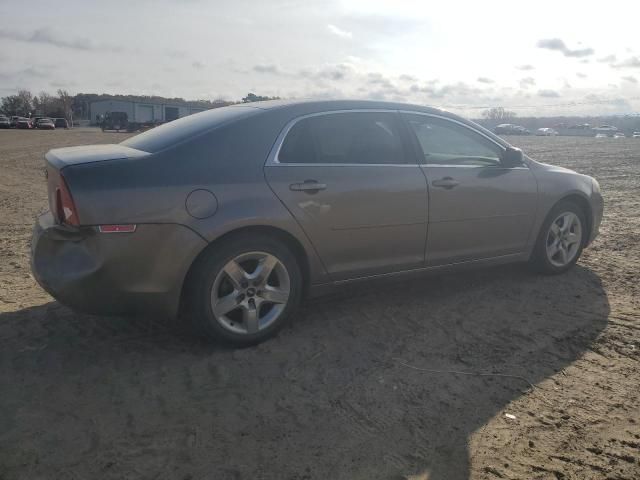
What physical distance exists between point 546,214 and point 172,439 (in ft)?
12.6

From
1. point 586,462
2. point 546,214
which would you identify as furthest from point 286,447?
point 546,214

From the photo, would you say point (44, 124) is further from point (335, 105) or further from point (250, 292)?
point (250, 292)

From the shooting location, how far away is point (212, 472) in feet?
8.21

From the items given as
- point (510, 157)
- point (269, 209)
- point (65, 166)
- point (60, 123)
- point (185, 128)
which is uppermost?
point (60, 123)

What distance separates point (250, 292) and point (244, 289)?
5cm

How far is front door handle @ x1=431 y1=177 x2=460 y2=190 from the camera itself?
14.4 ft

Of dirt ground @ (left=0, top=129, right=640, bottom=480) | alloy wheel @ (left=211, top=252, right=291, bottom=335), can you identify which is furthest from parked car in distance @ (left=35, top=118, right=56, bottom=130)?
alloy wheel @ (left=211, top=252, right=291, bottom=335)

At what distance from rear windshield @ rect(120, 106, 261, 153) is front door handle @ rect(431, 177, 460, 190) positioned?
1466 mm

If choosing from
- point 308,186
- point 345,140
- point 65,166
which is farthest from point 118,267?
point 345,140

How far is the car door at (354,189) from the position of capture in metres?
3.84

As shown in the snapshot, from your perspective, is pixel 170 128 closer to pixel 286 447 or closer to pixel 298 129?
pixel 298 129

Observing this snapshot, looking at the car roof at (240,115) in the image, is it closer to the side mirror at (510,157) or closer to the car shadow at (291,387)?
the side mirror at (510,157)

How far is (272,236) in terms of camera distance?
148 inches

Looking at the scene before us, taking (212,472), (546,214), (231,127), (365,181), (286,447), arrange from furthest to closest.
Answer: (546,214), (365,181), (231,127), (286,447), (212,472)
